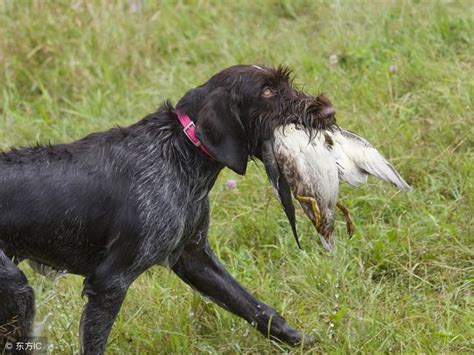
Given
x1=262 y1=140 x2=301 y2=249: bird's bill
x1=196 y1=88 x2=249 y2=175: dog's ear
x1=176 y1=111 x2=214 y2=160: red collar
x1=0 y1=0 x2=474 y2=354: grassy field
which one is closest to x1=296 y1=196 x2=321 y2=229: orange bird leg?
x1=262 y1=140 x2=301 y2=249: bird's bill

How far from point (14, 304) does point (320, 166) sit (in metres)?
1.42

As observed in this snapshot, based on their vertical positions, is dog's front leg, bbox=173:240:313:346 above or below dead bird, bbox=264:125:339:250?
below

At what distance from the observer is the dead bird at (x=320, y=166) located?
4.43 metres

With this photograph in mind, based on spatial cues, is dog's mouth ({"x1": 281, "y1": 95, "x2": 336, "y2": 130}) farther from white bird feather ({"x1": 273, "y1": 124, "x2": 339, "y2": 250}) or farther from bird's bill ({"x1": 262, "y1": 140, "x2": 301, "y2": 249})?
bird's bill ({"x1": 262, "y1": 140, "x2": 301, "y2": 249})

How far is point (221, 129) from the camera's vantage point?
14.6ft

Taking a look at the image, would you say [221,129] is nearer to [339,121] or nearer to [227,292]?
[227,292]

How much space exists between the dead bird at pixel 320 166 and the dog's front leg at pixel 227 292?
0.55 meters

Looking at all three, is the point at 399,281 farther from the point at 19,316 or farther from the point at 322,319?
the point at 19,316

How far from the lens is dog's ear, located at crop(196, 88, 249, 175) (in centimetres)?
446

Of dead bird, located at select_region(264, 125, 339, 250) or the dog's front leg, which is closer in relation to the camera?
dead bird, located at select_region(264, 125, 339, 250)

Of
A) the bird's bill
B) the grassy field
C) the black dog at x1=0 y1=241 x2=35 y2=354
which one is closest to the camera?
the black dog at x1=0 y1=241 x2=35 y2=354

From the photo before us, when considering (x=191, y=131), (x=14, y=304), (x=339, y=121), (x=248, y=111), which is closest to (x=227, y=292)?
(x=191, y=131)

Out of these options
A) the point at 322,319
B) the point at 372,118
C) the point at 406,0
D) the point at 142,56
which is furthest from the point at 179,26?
the point at 322,319

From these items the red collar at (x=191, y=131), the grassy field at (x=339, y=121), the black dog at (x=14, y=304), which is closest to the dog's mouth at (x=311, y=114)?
the red collar at (x=191, y=131)
